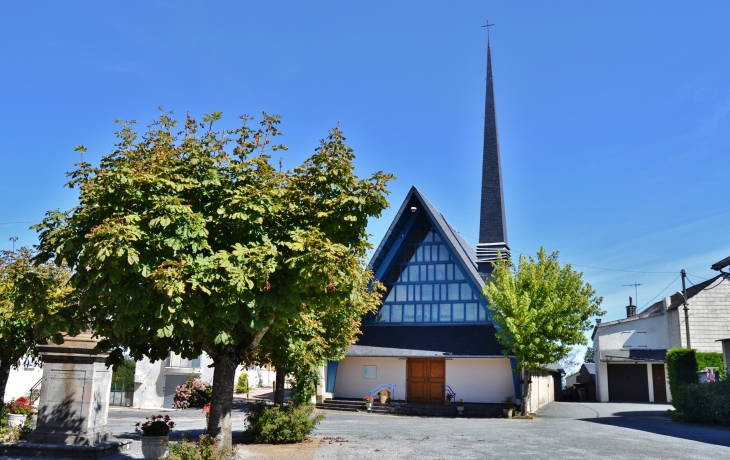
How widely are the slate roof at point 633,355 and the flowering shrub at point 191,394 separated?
895 inches

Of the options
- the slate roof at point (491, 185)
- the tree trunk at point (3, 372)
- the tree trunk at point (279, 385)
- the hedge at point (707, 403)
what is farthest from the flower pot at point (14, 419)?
the slate roof at point (491, 185)

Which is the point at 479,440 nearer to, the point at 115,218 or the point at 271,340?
the point at 271,340

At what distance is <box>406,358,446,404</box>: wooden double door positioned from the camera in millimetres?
31312

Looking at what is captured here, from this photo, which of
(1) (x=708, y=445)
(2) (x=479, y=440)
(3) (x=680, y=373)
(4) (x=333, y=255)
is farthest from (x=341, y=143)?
(3) (x=680, y=373)

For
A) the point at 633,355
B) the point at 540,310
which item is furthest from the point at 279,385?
the point at 633,355

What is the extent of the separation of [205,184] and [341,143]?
7.76 feet

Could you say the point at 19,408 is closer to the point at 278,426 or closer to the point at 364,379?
the point at 278,426

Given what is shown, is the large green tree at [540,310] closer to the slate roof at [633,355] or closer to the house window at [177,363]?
the slate roof at [633,355]

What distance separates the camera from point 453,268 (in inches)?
1276

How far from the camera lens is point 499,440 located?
655 inches

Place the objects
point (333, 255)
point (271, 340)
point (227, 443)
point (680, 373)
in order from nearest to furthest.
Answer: point (333, 255), point (227, 443), point (271, 340), point (680, 373)

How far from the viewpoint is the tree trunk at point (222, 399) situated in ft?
38.4

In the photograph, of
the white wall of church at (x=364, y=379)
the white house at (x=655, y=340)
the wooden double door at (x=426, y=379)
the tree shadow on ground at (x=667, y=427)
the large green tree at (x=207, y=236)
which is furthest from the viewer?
the white house at (x=655, y=340)

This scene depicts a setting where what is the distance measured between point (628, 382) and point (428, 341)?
14.8 metres
